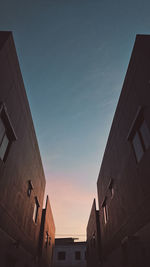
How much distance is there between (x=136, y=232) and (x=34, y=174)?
8694mm

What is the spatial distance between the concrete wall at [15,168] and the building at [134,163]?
5.69 meters

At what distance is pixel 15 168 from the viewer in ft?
33.4

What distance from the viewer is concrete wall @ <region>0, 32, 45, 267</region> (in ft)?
27.5

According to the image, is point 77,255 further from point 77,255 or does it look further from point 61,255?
point 61,255

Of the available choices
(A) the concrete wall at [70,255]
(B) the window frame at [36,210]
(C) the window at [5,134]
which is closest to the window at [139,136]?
(C) the window at [5,134]

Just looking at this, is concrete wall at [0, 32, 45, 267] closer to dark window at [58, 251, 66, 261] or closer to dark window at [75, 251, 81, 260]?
dark window at [58, 251, 66, 261]

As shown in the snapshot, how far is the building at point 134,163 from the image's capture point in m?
7.77

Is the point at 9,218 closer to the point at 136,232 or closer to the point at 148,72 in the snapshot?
the point at 136,232

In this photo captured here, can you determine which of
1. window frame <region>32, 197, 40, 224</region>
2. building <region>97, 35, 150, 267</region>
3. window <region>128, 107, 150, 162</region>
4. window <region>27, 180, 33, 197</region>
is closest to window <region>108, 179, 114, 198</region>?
building <region>97, 35, 150, 267</region>

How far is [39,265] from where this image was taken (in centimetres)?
1750

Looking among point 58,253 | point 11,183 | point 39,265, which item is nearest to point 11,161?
point 11,183

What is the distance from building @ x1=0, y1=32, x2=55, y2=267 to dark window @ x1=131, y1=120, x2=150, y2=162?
5932 mm

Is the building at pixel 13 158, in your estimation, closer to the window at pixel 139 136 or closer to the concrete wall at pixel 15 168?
the concrete wall at pixel 15 168

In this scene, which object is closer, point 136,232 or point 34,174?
point 136,232
